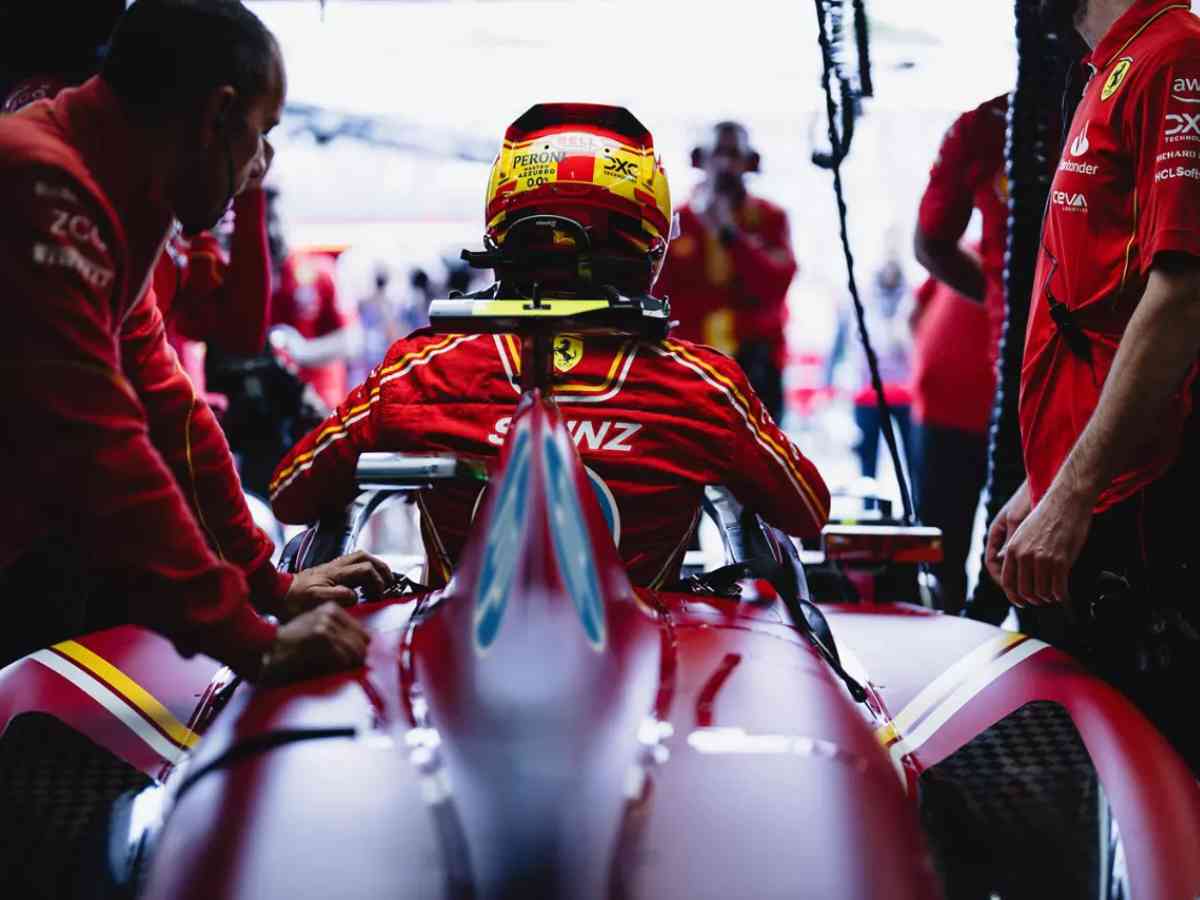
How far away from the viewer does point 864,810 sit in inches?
46.1

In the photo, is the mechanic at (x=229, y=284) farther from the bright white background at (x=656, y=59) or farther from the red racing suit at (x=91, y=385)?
the red racing suit at (x=91, y=385)

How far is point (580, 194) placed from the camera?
218cm

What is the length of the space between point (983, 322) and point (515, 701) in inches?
147

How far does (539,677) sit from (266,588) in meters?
0.77

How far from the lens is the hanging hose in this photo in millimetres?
2797

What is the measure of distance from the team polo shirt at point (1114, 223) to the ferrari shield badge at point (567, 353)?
2.31 feet

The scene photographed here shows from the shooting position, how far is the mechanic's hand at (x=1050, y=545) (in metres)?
1.83

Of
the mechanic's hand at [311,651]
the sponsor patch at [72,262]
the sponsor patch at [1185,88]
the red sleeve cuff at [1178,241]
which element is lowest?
the mechanic's hand at [311,651]

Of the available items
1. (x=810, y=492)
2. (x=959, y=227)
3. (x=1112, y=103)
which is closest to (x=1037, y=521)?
(x=810, y=492)

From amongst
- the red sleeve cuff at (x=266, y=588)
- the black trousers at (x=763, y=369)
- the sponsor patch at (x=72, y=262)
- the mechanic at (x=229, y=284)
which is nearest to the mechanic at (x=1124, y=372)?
the red sleeve cuff at (x=266, y=588)

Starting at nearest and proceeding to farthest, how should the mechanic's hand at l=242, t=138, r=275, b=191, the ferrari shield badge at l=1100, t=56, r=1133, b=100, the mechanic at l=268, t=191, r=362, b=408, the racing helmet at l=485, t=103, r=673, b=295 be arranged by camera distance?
the mechanic's hand at l=242, t=138, r=275, b=191
the ferrari shield badge at l=1100, t=56, r=1133, b=100
the racing helmet at l=485, t=103, r=673, b=295
the mechanic at l=268, t=191, r=362, b=408

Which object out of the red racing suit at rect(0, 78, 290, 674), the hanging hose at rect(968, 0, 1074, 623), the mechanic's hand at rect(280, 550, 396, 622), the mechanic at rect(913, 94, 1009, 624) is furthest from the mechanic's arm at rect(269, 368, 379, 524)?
the mechanic at rect(913, 94, 1009, 624)

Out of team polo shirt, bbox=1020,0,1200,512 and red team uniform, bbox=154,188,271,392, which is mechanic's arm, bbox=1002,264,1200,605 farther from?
red team uniform, bbox=154,188,271,392

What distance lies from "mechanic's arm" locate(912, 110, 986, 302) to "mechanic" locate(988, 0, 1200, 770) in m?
1.20
